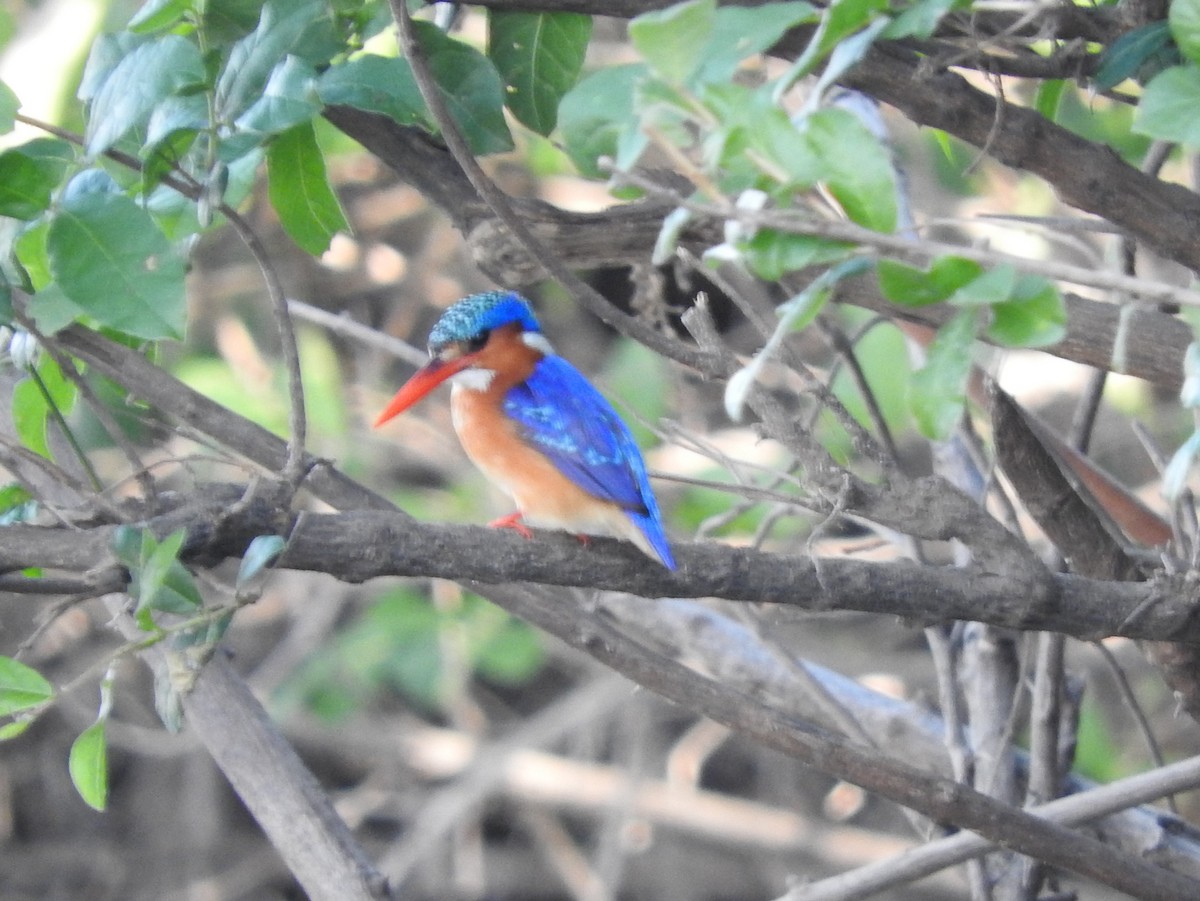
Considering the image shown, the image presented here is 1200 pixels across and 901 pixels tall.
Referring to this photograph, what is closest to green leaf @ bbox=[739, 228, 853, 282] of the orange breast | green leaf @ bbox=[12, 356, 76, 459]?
the orange breast

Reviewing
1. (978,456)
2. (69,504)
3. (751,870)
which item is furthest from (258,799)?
(751,870)

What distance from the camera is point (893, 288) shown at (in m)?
1.03

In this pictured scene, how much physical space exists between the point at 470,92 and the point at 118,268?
0.47 meters

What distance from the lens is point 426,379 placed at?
1.93 metres

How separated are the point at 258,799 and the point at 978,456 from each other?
3.82 feet

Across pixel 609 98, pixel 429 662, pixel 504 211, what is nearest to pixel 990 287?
pixel 609 98

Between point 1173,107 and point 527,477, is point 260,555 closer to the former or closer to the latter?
point 527,477

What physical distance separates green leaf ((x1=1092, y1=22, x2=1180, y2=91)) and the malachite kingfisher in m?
0.67

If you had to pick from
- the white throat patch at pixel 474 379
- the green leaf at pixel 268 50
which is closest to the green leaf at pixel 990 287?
the green leaf at pixel 268 50

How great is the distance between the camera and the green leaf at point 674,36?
903 millimetres

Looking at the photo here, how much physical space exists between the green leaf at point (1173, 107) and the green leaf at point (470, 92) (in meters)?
0.67

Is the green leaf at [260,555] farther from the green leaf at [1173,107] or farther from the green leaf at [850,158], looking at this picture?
the green leaf at [1173,107]

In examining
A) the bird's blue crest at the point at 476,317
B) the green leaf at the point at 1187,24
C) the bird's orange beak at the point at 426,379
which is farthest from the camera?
the bird's blue crest at the point at 476,317

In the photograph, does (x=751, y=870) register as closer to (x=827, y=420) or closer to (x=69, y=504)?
(x=827, y=420)
